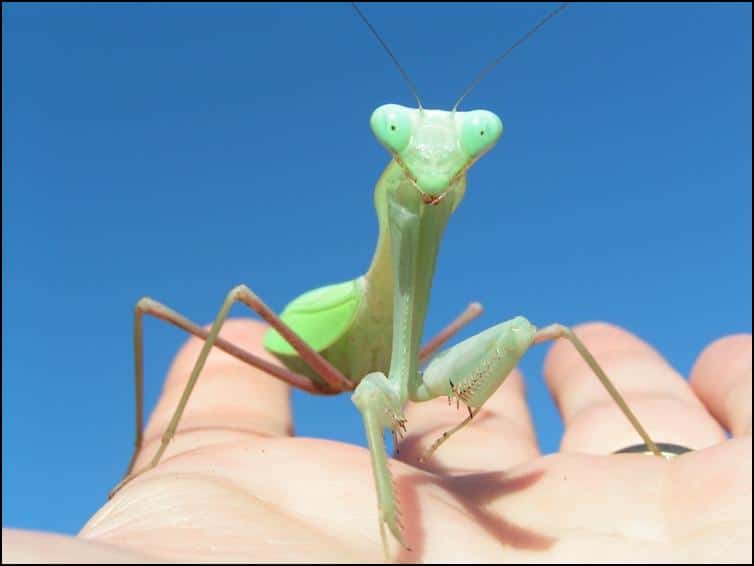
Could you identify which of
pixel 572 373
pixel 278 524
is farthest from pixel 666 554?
pixel 572 373

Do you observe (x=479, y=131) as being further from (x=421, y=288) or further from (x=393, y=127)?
(x=421, y=288)

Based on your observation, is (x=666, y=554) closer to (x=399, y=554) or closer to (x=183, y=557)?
(x=399, y=554)

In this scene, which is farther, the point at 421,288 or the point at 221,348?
the point at 221,348

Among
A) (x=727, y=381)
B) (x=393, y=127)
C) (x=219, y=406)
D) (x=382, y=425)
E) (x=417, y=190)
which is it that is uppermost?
(x=219, y=406)

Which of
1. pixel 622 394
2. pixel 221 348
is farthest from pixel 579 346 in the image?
pixel 622 394

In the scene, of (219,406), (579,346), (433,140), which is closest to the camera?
(433,140)

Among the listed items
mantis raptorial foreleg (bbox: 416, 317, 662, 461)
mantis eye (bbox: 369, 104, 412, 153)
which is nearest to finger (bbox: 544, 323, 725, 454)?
mantis raptorial foreleg (bbox: 416, 317, 662, 461)
